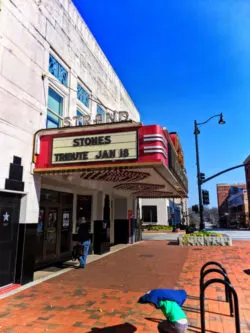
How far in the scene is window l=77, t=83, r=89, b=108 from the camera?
11.4 m

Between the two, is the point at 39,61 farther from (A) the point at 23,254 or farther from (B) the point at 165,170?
(A) the point at 23,254

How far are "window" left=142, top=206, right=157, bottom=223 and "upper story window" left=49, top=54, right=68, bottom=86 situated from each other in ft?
106

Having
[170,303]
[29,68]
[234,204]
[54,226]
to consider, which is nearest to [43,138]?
[29,68]

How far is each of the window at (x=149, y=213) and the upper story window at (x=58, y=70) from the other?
3233cm

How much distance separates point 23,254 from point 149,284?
3.42 metres

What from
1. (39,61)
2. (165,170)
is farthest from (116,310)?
(39,61)

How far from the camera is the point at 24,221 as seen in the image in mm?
7398

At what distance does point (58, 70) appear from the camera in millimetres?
9773

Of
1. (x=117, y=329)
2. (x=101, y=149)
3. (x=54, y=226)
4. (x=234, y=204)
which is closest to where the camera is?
(x=117, y=329)

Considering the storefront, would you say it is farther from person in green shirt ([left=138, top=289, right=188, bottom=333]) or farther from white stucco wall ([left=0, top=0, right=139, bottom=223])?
person in green shirt ([left=138, top=289, right=188, bottom=333])

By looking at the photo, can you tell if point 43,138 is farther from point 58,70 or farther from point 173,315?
point 173,315

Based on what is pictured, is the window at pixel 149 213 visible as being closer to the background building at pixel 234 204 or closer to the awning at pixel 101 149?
the awning at pixel 101 149

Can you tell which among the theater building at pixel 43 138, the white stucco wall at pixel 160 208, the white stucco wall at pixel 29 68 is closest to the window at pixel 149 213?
the white stucco wall at pixel 160 208

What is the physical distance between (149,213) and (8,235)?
34.7 m
